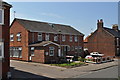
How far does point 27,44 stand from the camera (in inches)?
1115

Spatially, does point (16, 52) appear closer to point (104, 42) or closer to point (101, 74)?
point (101, 74)

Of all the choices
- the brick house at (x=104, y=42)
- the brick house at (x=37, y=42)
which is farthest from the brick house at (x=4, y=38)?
the brick house at (x=104, y=42)

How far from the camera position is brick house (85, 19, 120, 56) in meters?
41.5

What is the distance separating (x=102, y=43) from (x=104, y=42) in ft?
2.43

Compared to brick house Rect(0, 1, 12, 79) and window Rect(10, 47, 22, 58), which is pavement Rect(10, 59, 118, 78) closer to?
brick house Rect(0, 1, 12, 79)

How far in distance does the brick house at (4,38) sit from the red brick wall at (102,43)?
32022 millimetres

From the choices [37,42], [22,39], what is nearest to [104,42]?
[37,42]

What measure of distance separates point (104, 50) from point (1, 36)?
110 ft

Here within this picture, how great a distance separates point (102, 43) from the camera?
4338 cm

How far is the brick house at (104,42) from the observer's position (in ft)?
136

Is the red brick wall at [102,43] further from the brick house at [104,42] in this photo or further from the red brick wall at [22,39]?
the red brick wall at [22,39]

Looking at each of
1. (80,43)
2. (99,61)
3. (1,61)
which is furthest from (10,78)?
(80,43)

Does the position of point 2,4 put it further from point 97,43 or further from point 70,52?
point 97,43

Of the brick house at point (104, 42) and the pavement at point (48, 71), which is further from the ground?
the brick house at point (104, 42)
